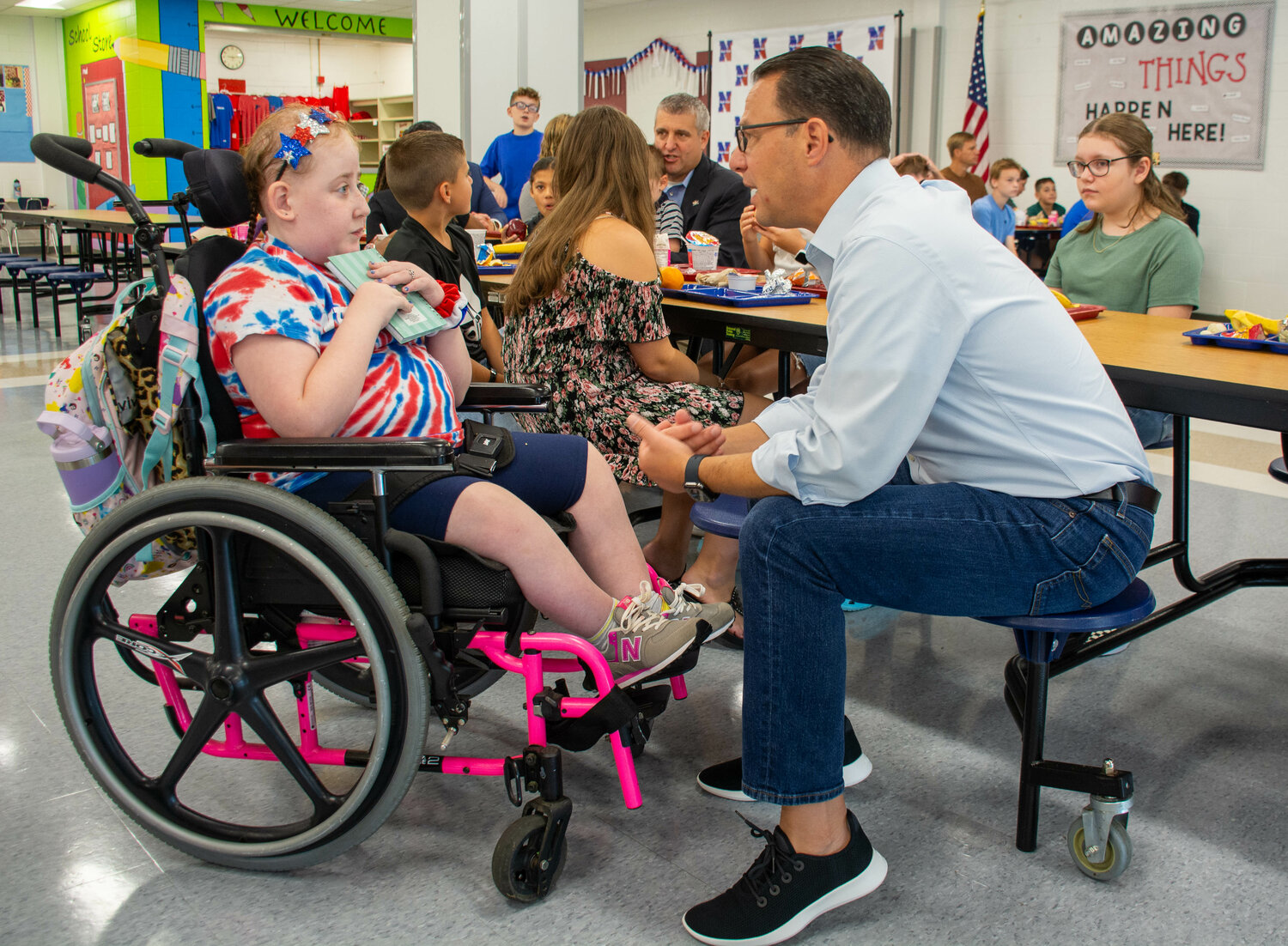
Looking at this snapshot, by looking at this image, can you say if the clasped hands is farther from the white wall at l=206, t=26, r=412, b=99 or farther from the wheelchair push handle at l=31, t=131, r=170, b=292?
Result: the white wall at l=206, t=26, r=412, b=99

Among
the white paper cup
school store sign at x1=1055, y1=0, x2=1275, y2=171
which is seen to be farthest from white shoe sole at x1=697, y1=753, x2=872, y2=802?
school store sign at x1=1055, y1=0, x2=1275, y2=171

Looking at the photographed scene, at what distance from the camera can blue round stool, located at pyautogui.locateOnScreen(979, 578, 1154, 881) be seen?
1.37 metres

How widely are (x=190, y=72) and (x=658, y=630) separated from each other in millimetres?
13173

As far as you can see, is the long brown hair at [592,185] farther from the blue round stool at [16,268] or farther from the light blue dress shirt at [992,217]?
the blue round stool at [16,268]

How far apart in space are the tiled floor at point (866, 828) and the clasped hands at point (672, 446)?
554 millimetres

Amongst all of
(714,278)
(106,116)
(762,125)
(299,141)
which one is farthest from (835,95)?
(106,116)

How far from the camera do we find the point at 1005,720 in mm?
1981

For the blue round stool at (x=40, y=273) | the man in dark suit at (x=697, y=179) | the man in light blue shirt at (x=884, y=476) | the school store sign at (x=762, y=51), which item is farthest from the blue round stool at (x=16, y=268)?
the man in light blue shirt at (x=884, y=476)

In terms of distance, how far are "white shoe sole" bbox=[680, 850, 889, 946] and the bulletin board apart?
15.6m

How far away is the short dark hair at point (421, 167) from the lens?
2.74 meters

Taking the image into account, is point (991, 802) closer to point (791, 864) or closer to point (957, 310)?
point (791, 864)

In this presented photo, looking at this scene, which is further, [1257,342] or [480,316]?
[480,316]

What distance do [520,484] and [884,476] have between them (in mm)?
583

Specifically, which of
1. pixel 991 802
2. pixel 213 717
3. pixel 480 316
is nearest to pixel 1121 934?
pixel 991 802
